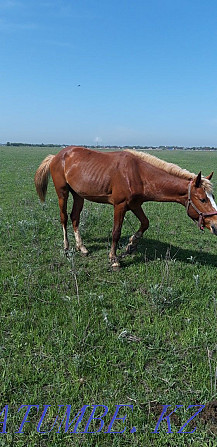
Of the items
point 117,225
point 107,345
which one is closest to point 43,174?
point 117,225

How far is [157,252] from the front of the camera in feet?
21.7

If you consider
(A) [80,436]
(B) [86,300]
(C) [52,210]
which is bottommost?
(A) [80,436]

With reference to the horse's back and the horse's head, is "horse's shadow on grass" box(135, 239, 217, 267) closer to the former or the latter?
the horse's head

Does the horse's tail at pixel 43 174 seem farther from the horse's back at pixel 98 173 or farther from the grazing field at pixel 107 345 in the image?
the grazing field at pixel 107 345

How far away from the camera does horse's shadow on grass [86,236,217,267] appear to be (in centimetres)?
612

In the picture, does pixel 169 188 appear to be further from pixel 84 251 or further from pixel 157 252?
pixel 84 251

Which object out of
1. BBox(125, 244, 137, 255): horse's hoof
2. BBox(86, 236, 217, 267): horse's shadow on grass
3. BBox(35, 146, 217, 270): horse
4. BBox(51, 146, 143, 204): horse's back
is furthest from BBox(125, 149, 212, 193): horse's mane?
BBox(125, 244, 137, 255): horse's hoof

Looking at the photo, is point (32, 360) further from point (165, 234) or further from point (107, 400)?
point (165, 234)

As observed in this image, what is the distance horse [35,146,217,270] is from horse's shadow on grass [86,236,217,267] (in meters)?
0.33

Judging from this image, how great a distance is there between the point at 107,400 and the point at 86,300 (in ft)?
5.73

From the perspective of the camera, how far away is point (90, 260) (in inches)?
241

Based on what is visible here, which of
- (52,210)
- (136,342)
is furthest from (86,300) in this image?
(52,210)

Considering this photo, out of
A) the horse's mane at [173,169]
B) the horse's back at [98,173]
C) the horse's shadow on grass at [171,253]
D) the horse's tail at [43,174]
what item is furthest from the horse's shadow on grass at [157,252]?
the horse's tail at [43,174]

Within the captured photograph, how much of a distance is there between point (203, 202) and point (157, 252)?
2009 mm
